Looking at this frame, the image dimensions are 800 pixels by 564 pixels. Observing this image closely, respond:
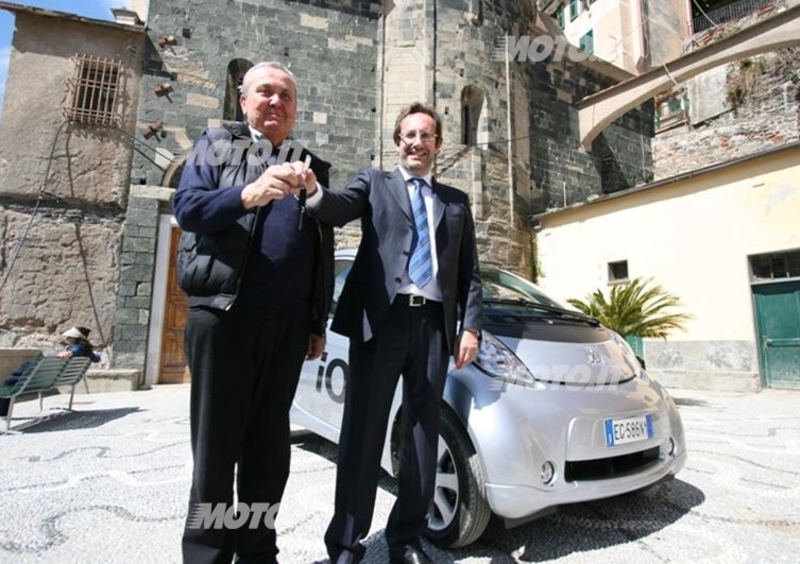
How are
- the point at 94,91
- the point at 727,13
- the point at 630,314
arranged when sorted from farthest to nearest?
1. the point at 727,13
2. the point at 94,91
3. the point at 630,314

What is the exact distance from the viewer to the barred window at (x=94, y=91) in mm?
9102

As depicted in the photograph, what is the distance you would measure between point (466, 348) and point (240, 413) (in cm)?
94

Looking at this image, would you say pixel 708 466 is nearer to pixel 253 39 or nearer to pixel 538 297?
pixel 538 297

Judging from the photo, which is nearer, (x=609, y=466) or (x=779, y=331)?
(x=609, y=466)

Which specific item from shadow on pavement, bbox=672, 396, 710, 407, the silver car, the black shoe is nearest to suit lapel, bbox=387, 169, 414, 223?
the silver car

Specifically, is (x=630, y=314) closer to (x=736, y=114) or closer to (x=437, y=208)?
(x=437, y=208)

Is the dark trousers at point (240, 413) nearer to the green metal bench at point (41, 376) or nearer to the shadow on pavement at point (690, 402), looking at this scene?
the green metal bench at point (41, 376)

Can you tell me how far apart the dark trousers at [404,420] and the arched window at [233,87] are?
9847 mm

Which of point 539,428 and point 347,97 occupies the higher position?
point 347,97

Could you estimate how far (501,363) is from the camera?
2176 millimetres

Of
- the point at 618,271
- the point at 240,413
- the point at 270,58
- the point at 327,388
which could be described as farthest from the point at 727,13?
the point at 240,413

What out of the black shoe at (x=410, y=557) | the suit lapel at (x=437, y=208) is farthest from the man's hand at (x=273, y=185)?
the black shoe at (x=410, y=557)

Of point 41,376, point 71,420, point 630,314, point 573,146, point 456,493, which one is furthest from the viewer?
point 573,146

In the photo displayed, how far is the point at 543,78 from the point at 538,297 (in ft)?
41.6
